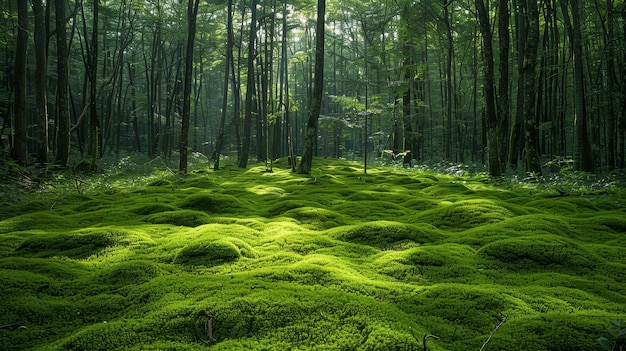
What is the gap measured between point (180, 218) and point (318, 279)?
150 inches

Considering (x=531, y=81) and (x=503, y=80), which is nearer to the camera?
(x=531, y=81)

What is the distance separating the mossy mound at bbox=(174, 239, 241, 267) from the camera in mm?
4137

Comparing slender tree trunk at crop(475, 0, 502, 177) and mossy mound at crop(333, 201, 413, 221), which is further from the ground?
slender tree trunk at crop(475, 0, 502, 177)

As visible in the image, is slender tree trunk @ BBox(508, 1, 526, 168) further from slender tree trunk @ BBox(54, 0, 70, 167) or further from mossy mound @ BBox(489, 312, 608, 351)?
slender tree trunk @ BBox(54, 0, 70, 167)

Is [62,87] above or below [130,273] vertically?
above

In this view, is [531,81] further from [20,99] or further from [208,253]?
[20,99]

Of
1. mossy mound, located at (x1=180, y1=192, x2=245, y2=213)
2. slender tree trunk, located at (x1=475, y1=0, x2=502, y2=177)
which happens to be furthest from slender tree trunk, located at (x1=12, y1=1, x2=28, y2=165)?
slender tree trunk, located at (x1=475, y1=0, x2=502, y2=177)

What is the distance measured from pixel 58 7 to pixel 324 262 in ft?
46.7

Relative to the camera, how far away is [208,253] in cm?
430

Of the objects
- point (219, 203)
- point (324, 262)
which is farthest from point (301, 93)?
point (324, 262)

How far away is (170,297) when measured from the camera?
3.02m

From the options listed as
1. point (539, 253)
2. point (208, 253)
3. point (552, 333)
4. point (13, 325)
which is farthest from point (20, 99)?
point (552, 333)

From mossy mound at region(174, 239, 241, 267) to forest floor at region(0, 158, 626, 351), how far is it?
0.8 inches

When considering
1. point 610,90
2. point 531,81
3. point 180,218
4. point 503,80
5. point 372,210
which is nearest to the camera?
point 180,218
